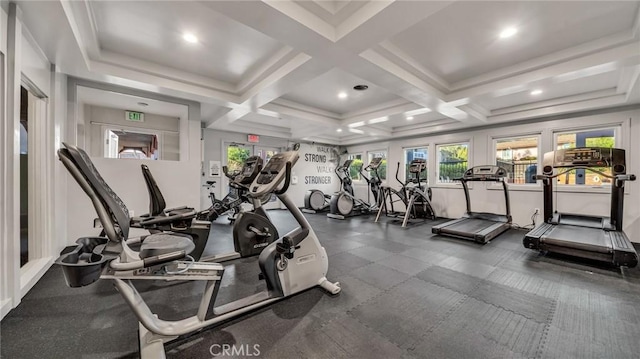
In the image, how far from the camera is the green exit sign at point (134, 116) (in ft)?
15.9

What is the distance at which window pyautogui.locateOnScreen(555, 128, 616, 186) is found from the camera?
15.3 ft

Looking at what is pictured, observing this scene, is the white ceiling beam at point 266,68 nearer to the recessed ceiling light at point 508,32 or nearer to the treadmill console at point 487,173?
the recessed ceiling light at point 508,32

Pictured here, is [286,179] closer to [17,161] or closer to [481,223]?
[17,161]

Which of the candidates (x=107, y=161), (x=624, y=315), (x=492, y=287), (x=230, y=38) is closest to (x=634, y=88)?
(x=624, y=315)

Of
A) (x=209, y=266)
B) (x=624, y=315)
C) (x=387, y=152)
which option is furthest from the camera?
(x=387, y=152)

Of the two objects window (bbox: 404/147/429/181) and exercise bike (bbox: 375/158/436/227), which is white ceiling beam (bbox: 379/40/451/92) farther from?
window (bbox: 404/147/429/181)

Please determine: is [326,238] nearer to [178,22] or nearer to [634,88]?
[178,22]

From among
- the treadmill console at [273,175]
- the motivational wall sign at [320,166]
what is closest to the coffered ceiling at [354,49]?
the treadmill console at [273,175]

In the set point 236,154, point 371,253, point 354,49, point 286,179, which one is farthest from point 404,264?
point 236,154

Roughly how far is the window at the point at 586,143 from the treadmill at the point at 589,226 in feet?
2.98

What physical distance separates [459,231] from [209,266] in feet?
14.4

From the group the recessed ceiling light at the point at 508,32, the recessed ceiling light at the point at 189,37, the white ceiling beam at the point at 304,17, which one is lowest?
the white ceiling beam at the point at 304,17

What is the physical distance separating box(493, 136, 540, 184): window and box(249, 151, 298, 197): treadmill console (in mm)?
5896

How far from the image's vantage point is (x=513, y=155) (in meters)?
5.79
